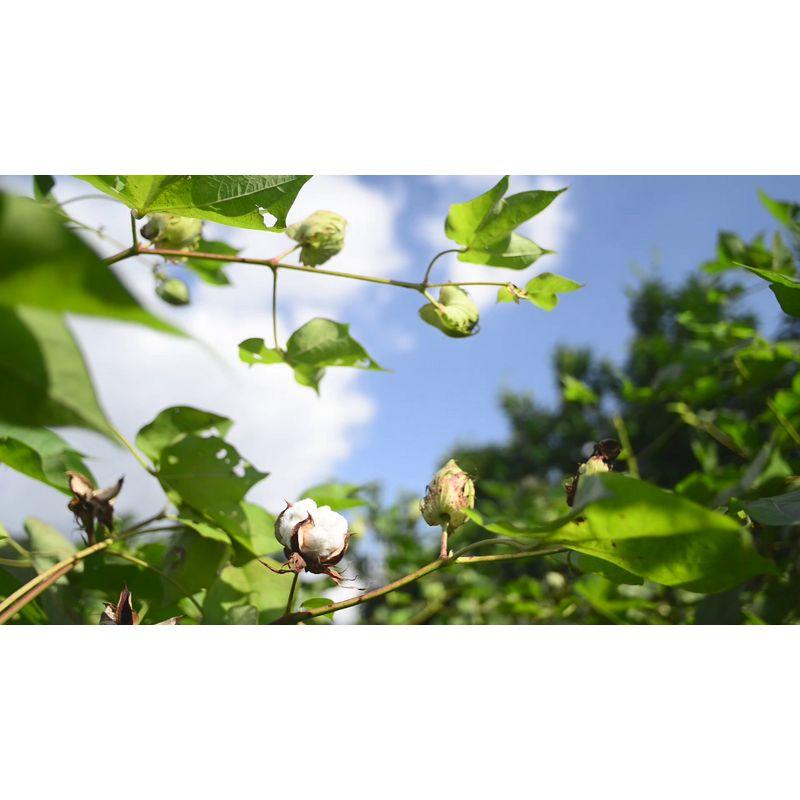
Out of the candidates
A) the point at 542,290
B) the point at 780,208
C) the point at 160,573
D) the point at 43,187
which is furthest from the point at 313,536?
the point at 780,208

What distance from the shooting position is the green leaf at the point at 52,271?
120mm

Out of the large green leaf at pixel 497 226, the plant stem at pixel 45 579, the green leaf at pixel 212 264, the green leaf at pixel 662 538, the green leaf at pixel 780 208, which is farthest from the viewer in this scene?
the green leaf at pixel 780 208

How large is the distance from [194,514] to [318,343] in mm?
142

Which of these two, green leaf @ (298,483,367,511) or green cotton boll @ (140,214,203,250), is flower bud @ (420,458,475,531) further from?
green cotton boll @ (140,214,203,250)

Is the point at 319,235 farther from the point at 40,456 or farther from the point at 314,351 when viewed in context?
the point at 40,456

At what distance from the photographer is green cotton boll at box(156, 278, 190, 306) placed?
59 cm

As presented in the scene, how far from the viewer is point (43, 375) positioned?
0.14m

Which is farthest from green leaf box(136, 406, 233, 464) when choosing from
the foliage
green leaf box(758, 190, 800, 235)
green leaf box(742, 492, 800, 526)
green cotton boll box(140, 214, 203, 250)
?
green leaf box(758, 190, 800, 235)

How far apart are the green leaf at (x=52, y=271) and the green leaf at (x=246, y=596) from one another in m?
0.35

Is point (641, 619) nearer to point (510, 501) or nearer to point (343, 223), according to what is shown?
point (343, 223)

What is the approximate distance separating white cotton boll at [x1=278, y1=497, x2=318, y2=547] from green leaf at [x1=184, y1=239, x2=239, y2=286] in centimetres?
24

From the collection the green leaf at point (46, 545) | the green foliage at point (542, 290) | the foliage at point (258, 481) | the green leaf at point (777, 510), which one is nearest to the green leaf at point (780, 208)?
the foliage at point (258, 481)

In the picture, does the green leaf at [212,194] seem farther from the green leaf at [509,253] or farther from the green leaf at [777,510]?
the green leaf at [777,510]

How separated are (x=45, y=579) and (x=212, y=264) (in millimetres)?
281
